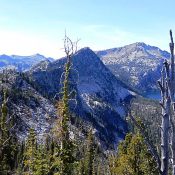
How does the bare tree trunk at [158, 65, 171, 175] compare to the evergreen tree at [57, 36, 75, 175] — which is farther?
the evergreen tree at [57, 36, 75, 175]

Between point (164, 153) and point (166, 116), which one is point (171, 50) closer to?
point (166, 116)

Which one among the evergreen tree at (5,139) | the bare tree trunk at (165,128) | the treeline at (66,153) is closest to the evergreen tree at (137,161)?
the treeline at (66,153)

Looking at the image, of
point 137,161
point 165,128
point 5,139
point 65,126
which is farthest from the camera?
point 137,161

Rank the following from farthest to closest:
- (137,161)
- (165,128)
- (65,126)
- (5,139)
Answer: (137,161) → (5,139) → (65,126) → (165,128)

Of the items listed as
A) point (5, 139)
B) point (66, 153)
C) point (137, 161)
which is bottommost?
point (137, 161)

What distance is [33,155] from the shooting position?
61.9m

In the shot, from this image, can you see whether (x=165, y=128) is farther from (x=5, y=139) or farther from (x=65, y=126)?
(x=5, y=139)

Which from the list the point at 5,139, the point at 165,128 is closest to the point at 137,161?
the point at 5,139

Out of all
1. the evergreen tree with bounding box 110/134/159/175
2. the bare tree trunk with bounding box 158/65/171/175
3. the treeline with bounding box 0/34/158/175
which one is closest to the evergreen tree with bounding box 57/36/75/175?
the treeline with bounding box 0/34/158/175

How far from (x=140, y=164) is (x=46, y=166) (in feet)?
53.3

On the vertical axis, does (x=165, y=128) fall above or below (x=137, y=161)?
above

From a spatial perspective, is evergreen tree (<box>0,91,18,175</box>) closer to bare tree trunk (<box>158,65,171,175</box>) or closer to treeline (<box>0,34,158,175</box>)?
treeline (<box>0,34,158,175</box>)

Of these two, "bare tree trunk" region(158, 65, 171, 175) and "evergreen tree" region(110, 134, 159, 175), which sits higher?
"bare tree trunk" region(158, 65, 171, 175)

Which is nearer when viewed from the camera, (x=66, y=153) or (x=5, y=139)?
(x=66, y=153)
